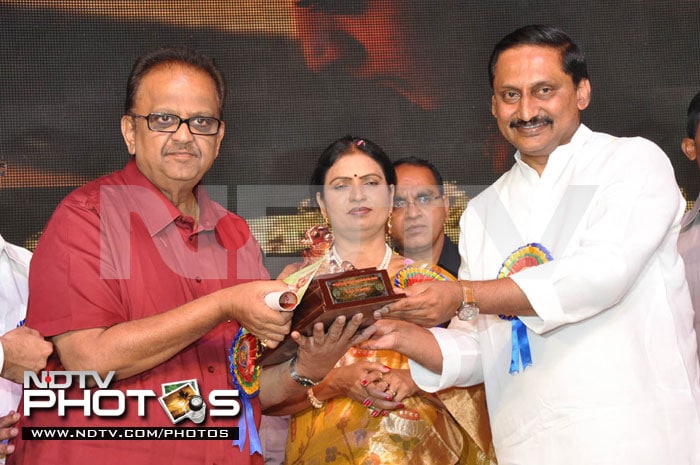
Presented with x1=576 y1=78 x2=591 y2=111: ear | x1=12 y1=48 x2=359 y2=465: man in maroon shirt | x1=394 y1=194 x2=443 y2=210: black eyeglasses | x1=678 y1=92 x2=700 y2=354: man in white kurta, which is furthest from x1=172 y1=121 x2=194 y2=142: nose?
x1=678 y1=92 x2=700 y2=354: man in white kurta

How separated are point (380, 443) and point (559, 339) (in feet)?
2.29

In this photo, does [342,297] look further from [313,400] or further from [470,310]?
[313,400]

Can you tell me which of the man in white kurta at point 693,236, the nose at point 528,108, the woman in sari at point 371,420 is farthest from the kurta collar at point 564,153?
the man in white kurta at point 693,236

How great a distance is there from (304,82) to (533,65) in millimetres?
1675

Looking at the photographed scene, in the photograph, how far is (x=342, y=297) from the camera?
2080 mm

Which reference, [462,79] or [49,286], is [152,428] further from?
[462,79]

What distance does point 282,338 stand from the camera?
84.9 inches

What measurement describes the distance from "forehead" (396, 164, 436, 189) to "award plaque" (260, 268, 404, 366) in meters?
1.53

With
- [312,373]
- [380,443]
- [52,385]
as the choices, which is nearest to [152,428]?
[52,385]

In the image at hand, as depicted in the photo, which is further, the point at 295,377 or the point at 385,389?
the point at 385,389

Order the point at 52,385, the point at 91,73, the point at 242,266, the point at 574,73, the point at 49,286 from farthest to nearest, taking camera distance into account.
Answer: the point at 91,73, the point at 574,73, the point at 242,266, the point at 52,385, the point at 49,286

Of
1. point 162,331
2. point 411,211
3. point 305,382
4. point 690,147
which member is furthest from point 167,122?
point 690,147

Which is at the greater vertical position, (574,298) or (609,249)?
(609,249)

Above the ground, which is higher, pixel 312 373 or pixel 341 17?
pixel 341 17
